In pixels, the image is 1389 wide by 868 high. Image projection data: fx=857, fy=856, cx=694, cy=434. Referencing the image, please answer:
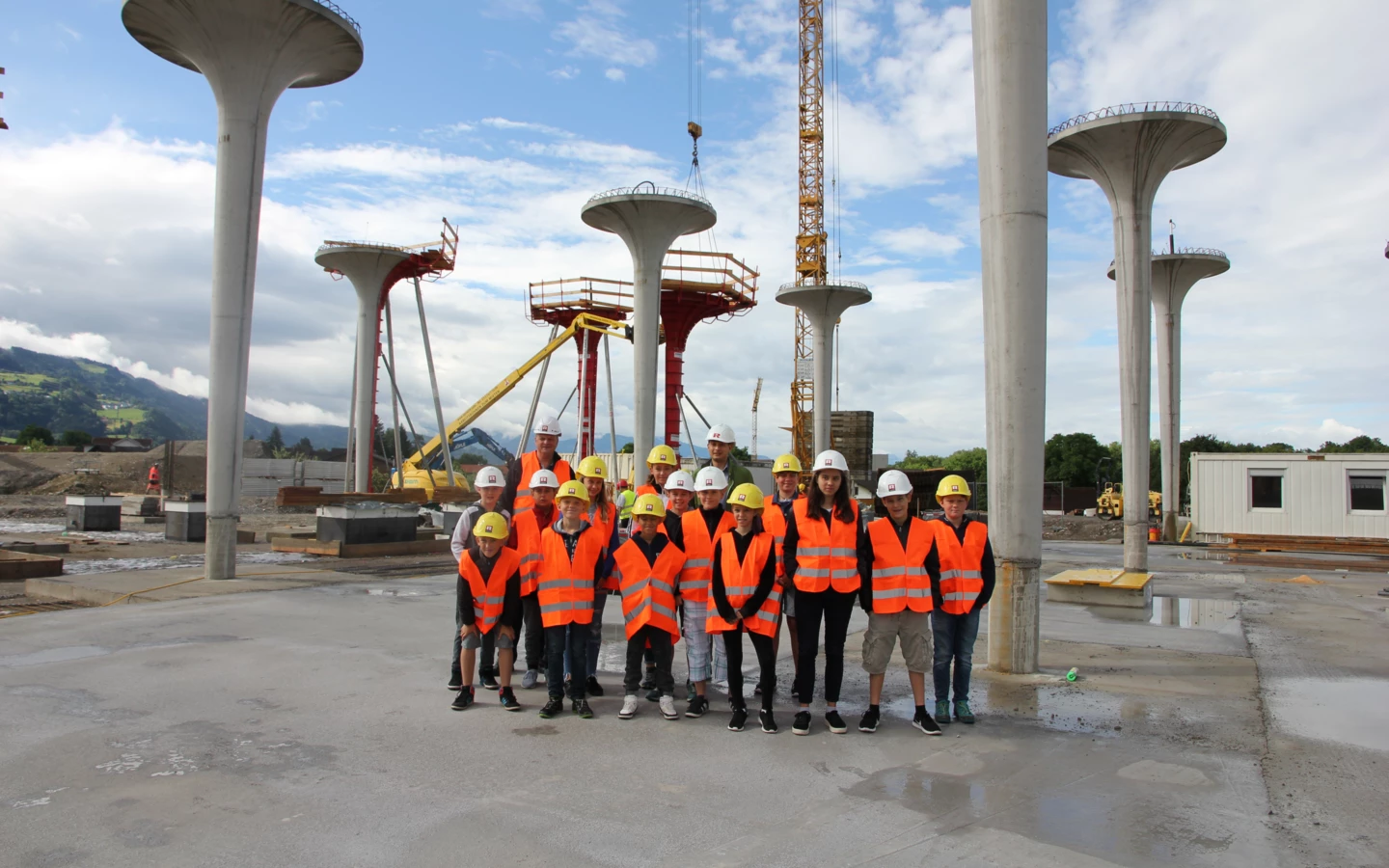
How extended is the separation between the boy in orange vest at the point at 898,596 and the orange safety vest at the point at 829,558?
0.19 metres

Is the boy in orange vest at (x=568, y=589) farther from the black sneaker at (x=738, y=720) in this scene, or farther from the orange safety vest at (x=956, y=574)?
the orange safety vest at (x=956, y=574)

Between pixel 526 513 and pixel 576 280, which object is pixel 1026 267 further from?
pixel 576 280

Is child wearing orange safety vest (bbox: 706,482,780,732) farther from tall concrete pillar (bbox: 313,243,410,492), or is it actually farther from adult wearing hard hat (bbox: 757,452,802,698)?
tall concrete pillar (bbox: 313,243,410,492)

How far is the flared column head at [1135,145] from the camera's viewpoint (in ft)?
55.2

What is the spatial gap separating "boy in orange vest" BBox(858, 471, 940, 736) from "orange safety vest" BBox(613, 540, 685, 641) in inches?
53.7

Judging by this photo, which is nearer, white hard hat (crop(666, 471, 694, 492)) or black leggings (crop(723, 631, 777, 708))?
black leggings (crop(723, 631, 777, 708))

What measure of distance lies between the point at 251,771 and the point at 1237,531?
1162 inches

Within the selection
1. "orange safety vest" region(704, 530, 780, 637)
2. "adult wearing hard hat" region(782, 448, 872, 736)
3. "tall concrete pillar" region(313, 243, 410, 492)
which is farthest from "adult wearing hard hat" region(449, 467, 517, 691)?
"tall concrete pillar" region(313, 243, 410, 492)

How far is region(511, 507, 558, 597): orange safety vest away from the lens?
6197 mm

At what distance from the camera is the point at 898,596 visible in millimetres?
5852

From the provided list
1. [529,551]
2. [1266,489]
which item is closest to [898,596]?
[529,551]

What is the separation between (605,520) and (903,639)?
2390 mm

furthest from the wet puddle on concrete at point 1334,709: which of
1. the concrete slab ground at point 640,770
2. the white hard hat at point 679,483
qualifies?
the white hard hat at point 679,483

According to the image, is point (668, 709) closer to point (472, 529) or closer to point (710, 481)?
point (710, 481)
